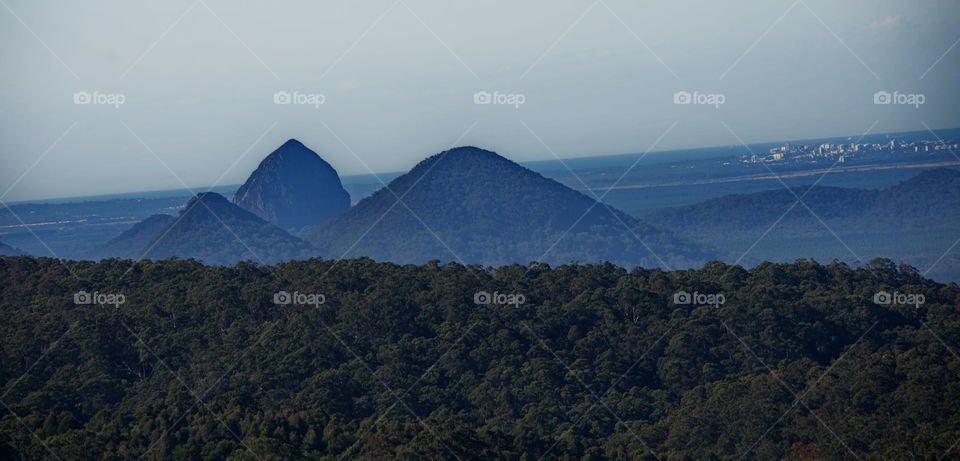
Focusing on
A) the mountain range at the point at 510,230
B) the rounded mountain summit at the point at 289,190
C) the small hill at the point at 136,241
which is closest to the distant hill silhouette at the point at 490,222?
the mountain range at the point at 510,230

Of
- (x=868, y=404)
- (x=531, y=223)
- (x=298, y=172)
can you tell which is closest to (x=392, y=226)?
(x=531, y=223)

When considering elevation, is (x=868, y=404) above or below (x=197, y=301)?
below

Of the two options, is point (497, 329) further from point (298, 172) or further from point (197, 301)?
point (298, 172)

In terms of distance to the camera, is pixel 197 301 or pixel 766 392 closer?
pixel 766 392

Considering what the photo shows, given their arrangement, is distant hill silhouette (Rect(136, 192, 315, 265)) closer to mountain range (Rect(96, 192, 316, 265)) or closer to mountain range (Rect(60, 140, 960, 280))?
mountain range (Rect(96, 192, 316, 265))

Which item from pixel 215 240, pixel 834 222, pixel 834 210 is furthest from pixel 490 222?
pixel 834 210

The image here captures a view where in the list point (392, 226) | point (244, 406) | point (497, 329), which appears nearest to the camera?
point (244, 406)

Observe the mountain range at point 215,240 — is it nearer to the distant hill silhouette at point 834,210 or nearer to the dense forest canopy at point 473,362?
the distant hill silhouette at point 834,210
